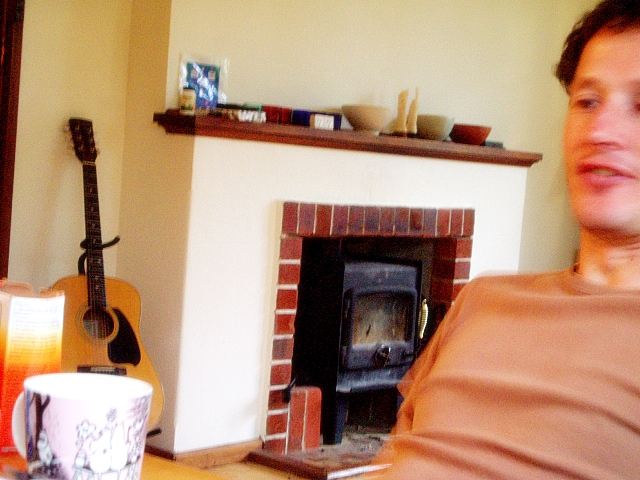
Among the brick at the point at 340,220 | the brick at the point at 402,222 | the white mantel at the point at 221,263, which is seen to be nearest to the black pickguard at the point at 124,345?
the white mantel at the point at 221,263

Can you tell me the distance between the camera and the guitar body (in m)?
2.27

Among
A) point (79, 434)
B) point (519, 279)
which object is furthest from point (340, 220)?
point (79, 434)

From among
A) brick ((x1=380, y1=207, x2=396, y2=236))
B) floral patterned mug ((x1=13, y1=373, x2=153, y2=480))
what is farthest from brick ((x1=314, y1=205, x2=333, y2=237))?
floral patterned mug ((x1=13, y1=373, x2=153, y2=480))

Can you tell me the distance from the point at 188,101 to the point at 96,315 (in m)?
0.65

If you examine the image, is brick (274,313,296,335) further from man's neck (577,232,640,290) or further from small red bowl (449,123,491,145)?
man's neck (577,232,640,290)

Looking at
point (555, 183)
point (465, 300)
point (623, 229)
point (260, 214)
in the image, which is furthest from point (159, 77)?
point (555, 183)

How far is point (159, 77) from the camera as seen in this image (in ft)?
8.18

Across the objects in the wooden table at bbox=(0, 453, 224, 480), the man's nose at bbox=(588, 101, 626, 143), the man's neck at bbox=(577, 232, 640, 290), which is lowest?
the wooden table at bbox=(0, 453, 224, 480)

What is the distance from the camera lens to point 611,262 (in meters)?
1.02

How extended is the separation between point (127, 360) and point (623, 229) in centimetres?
167

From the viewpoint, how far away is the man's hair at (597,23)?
102 centimetres

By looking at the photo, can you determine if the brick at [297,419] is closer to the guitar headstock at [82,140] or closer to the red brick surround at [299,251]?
the red brick surround at [299,251]

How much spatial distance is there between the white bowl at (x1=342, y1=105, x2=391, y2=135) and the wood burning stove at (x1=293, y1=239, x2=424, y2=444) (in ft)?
1.40

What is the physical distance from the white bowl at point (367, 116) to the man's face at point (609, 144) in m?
1.79
